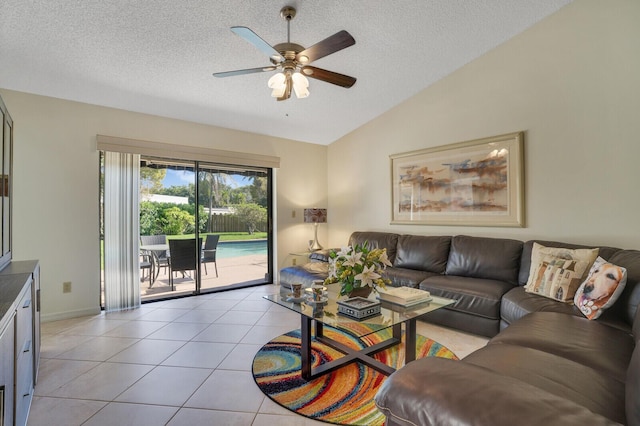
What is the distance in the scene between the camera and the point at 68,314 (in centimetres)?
341

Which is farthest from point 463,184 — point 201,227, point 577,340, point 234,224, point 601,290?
point 201,227

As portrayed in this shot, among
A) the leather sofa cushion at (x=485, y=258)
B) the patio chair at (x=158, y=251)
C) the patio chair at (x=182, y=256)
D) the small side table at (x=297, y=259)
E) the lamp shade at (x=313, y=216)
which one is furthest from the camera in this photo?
the small side table at (x=297, y=259)

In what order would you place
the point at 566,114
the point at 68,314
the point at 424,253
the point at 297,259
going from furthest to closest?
the point at 297,259
the point at 424,253
the point at 68,314
the point at 566,114

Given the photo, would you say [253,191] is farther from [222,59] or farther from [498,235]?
[498,235]

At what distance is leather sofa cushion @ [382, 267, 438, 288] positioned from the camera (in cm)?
337

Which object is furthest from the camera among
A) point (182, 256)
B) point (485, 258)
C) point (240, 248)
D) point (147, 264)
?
point (240, 248)

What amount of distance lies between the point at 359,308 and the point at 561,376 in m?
1.05

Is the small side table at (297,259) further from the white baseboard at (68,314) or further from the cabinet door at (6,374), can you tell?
the cabinet door at (6,374)

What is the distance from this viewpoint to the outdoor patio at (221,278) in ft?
13.9

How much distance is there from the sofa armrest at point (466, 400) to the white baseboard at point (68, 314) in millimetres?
3785

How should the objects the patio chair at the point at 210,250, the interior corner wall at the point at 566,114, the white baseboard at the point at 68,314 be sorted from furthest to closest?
the patio chair at the point at 210,250 → the white baseboard at the point at 68,314 → the interior corner wall at the point at 566,114

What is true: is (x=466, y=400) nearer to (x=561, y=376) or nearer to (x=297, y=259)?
(x=561, y=376)

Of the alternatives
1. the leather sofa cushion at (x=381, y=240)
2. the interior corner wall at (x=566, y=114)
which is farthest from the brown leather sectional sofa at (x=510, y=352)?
the interior corner wall at (x=566, y=114)

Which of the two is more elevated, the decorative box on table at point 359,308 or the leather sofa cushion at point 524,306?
the decorative box on table at point 359,308
